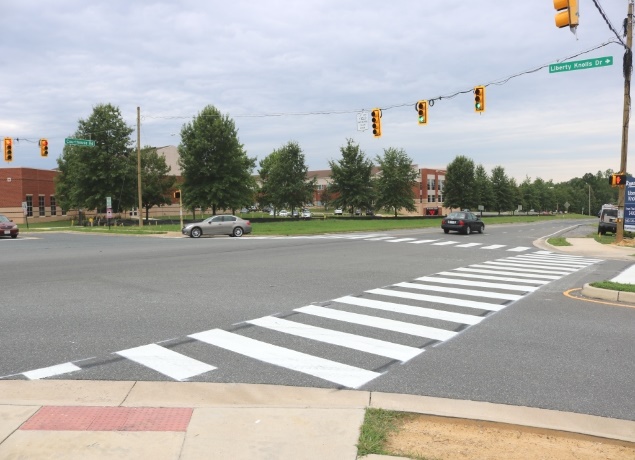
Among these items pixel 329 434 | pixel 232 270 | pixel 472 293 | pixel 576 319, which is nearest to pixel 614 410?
pixel 329 434

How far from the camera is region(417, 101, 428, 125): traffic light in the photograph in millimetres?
22891

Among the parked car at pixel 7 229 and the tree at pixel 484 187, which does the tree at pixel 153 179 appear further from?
the tree at pixel 484 187

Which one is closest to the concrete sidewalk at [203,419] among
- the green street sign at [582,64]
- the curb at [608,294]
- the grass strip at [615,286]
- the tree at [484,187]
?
the curb at [608,294]

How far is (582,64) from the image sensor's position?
16.0 metres

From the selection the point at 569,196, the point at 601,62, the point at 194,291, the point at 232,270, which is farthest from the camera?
the point at 569,196

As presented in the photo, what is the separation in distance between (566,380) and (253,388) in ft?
10.2

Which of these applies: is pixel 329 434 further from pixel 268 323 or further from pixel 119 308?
pixel 119 308

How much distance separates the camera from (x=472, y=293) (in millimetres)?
10188

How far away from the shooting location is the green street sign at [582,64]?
1558 centimetres

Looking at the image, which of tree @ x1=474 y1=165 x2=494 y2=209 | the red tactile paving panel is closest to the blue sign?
the red tactile paving panel

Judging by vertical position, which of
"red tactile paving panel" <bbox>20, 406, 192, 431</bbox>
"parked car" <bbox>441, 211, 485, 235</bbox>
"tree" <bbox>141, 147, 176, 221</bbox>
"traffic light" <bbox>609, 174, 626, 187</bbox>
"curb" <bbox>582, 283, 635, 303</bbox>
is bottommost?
"curb" <bbox>582, 283, 635, 303</bbox>

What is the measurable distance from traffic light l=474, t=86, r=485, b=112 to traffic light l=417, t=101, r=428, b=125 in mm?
Result: 2583

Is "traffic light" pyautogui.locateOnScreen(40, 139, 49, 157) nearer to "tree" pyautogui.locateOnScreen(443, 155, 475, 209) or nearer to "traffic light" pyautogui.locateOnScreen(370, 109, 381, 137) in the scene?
"traffic light" pyautogui.locateOnScreen(370, 109, 381, 137)

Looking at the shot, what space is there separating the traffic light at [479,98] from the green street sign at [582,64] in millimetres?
4267
